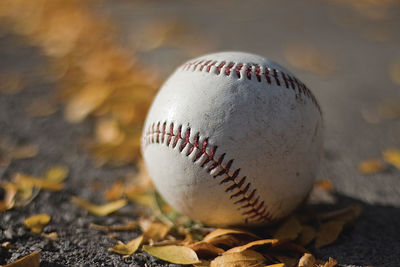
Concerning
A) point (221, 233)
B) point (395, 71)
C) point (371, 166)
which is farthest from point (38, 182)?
point (395, 71)

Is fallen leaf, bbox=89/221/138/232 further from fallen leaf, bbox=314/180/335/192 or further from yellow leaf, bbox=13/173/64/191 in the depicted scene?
fallen leaf, bbox=314/180/335/192

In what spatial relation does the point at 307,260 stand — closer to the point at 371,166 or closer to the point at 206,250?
the point at 206,250

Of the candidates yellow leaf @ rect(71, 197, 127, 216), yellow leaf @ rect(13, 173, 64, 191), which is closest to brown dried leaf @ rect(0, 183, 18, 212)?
yellow leaf @ rect(13, 173, 64, 191)

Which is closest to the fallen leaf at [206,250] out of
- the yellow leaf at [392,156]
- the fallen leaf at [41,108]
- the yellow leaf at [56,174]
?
the yellow leaf at [56,174]

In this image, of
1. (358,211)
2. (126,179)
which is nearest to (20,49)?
(126,179)

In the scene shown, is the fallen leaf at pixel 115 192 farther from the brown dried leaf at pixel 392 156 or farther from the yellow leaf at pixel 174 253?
the brown dried leaf at pixel 392 156

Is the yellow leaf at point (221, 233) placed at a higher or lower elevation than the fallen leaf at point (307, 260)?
lower
